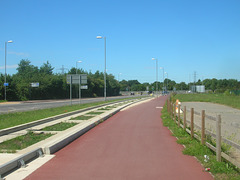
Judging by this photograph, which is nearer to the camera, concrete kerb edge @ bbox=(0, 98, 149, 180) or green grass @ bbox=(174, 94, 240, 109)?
concrete kerb edge @ bbox=(0, 98, 149, 180)

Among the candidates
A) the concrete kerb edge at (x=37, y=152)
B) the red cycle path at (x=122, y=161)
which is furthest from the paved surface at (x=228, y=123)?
the concrete kerb edge at (x=37, y=152)

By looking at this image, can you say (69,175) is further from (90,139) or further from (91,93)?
(91,93)

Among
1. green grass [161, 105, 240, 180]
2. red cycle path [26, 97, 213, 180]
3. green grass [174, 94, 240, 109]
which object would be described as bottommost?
red cycle path [26, 97, 213, 180]

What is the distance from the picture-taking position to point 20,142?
8.04 metres

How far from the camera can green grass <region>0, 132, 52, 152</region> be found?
7234mm

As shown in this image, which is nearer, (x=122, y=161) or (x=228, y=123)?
(x=122, y=161)

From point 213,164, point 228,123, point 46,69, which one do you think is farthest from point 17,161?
point 46,69

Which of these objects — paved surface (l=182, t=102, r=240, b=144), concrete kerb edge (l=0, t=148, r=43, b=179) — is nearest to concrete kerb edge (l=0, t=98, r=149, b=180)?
concrete kerb edge (l=0, t=148, r=43, b=179)

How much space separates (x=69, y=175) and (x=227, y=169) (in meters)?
3.38

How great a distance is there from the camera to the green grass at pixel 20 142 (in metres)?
7.23

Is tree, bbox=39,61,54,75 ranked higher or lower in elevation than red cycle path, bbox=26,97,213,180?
higher

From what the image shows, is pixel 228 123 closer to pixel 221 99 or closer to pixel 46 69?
pixel 221 99

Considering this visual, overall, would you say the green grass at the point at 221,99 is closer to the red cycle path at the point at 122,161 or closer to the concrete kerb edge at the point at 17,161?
the red cycle path at the point at 122,161

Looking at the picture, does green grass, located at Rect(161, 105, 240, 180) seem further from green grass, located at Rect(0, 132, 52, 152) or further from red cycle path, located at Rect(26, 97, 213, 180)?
green grass, located at Rect(0, 132, 52, 152)
